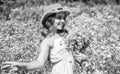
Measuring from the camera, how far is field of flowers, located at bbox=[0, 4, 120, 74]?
5.30m

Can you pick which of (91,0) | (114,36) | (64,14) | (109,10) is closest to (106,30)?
(114,36)

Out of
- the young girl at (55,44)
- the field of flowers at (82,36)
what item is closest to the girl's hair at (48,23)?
the young girl at (55,44)

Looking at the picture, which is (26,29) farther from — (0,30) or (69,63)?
(69,63)

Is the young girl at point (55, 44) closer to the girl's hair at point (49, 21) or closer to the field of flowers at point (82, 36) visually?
the girl's hair at point (49, 21)

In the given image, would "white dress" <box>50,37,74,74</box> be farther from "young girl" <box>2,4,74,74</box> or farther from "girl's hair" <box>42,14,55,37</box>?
"girl's hair" <box>42,14,55,37</box>

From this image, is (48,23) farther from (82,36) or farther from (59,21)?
(82,36)

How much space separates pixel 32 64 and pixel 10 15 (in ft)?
22.7

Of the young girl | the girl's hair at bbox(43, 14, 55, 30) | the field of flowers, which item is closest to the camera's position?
the young girl

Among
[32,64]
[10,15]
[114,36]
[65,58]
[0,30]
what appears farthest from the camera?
[10,15]

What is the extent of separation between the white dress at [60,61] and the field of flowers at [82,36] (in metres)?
2.10

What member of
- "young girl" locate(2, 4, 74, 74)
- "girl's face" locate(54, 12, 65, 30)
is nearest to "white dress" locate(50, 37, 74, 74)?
"young girl" locate(2, 4, 74, 74)

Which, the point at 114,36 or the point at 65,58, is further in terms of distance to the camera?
the point at 114,36

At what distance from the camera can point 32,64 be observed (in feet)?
5.44

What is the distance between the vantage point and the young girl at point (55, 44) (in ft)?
5.67
